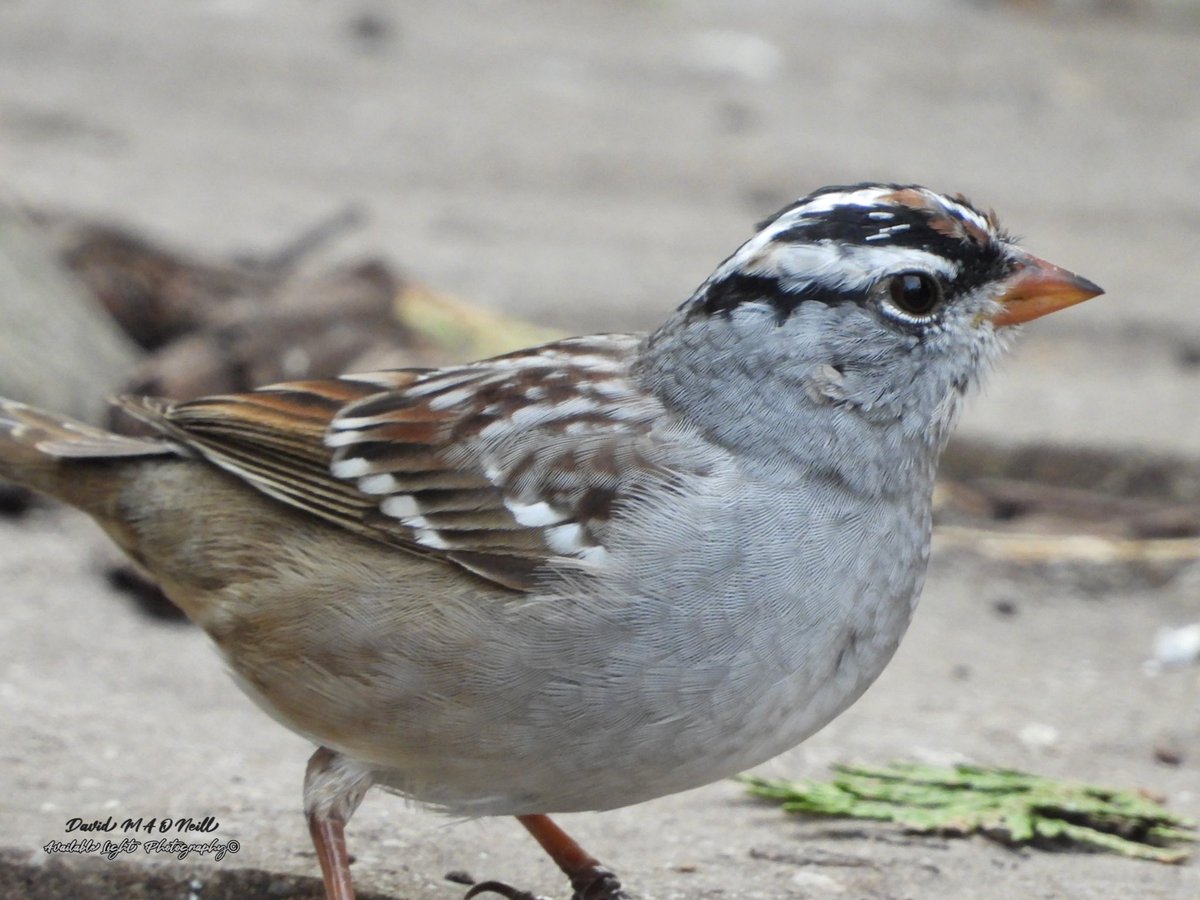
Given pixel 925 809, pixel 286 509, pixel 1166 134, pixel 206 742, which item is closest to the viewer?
pixel 286 509

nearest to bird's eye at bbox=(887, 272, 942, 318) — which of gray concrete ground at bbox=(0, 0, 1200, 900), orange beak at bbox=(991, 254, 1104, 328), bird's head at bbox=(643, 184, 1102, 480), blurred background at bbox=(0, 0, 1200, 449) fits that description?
bird's head at bbox=(643, 184, 1102, 480)

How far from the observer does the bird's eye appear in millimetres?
3453

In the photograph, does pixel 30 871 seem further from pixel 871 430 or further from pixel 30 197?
pixel 30 197

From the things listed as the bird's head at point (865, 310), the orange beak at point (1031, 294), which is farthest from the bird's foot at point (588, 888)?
the orange beak at point (1031, 294)

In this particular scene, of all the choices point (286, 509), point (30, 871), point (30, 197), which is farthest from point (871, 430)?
point (30, 197)

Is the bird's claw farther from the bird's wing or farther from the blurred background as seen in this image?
the blurred background

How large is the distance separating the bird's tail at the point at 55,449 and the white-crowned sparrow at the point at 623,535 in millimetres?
313

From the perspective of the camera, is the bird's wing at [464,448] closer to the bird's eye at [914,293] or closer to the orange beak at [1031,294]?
the bird's eye at [914,293]

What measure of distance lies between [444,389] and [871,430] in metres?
0.91

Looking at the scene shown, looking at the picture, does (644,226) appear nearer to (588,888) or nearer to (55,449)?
(55,449)

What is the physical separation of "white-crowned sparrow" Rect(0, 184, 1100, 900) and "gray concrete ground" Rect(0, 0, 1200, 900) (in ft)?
1.64

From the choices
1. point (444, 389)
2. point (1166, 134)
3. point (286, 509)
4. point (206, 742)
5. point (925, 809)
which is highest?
point (1166, 134)

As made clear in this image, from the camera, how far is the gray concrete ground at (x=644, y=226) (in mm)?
3982

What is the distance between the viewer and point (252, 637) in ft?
11.9
